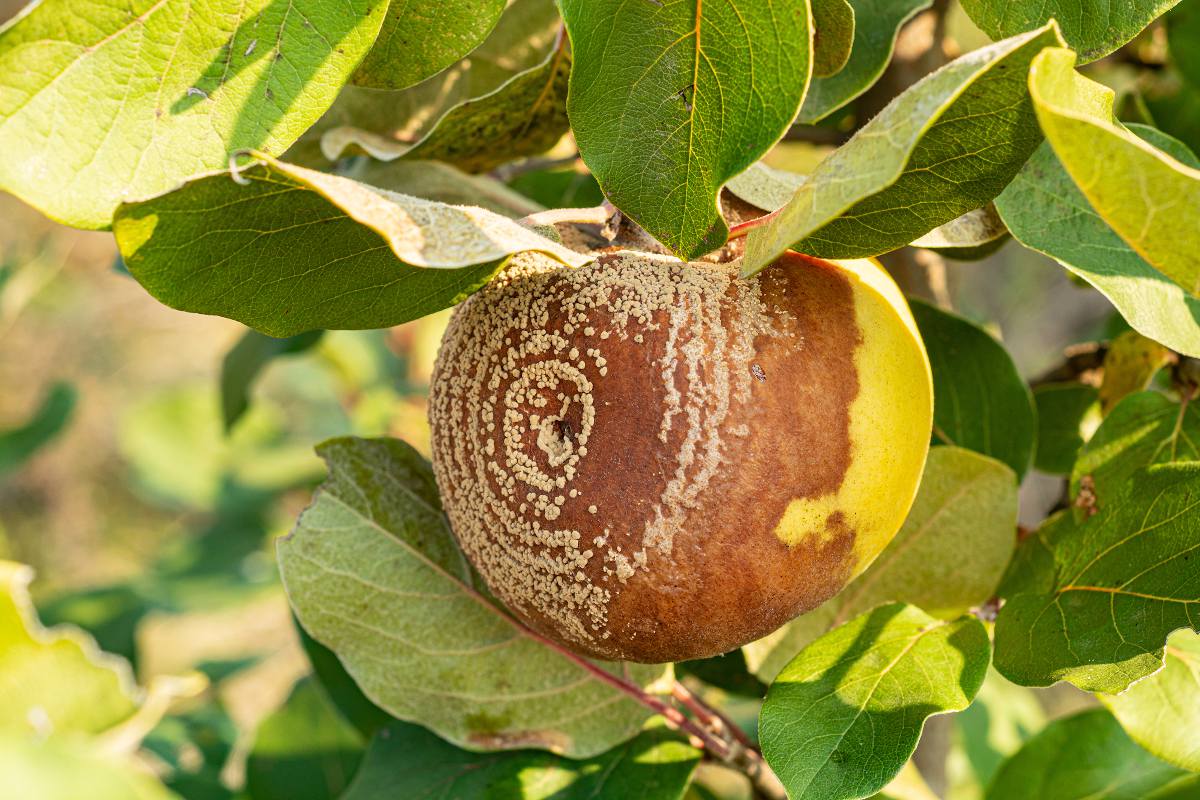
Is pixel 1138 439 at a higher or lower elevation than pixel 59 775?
lower

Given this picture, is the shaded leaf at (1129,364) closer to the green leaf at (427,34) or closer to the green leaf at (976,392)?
the green leaf at (976,392)

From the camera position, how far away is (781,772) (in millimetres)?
555

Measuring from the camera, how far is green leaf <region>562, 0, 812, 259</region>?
0.51 metres

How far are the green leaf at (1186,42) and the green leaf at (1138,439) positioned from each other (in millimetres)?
371

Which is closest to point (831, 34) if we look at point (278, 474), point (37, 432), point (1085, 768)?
point (1085, 768)

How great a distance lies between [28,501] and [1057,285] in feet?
12.8

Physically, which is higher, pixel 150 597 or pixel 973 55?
pixel 973 55

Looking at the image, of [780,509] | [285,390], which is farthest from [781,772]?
[285,390]

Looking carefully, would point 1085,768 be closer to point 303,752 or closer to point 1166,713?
point 1166,713

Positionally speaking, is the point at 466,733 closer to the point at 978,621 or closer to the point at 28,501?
the point at 978,621

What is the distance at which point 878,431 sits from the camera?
552 millimetres

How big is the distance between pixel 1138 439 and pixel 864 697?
30cm

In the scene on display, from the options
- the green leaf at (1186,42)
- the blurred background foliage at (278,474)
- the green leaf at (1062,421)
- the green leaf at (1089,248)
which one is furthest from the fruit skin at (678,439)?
the green leaf at (1186,42)

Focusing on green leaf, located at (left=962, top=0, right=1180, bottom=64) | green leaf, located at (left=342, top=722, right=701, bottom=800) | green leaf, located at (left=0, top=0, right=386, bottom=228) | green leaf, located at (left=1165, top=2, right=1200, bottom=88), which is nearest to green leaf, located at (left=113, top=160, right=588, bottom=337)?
green leaf, located at (left=0, top=0, right=386, bottom=228)
